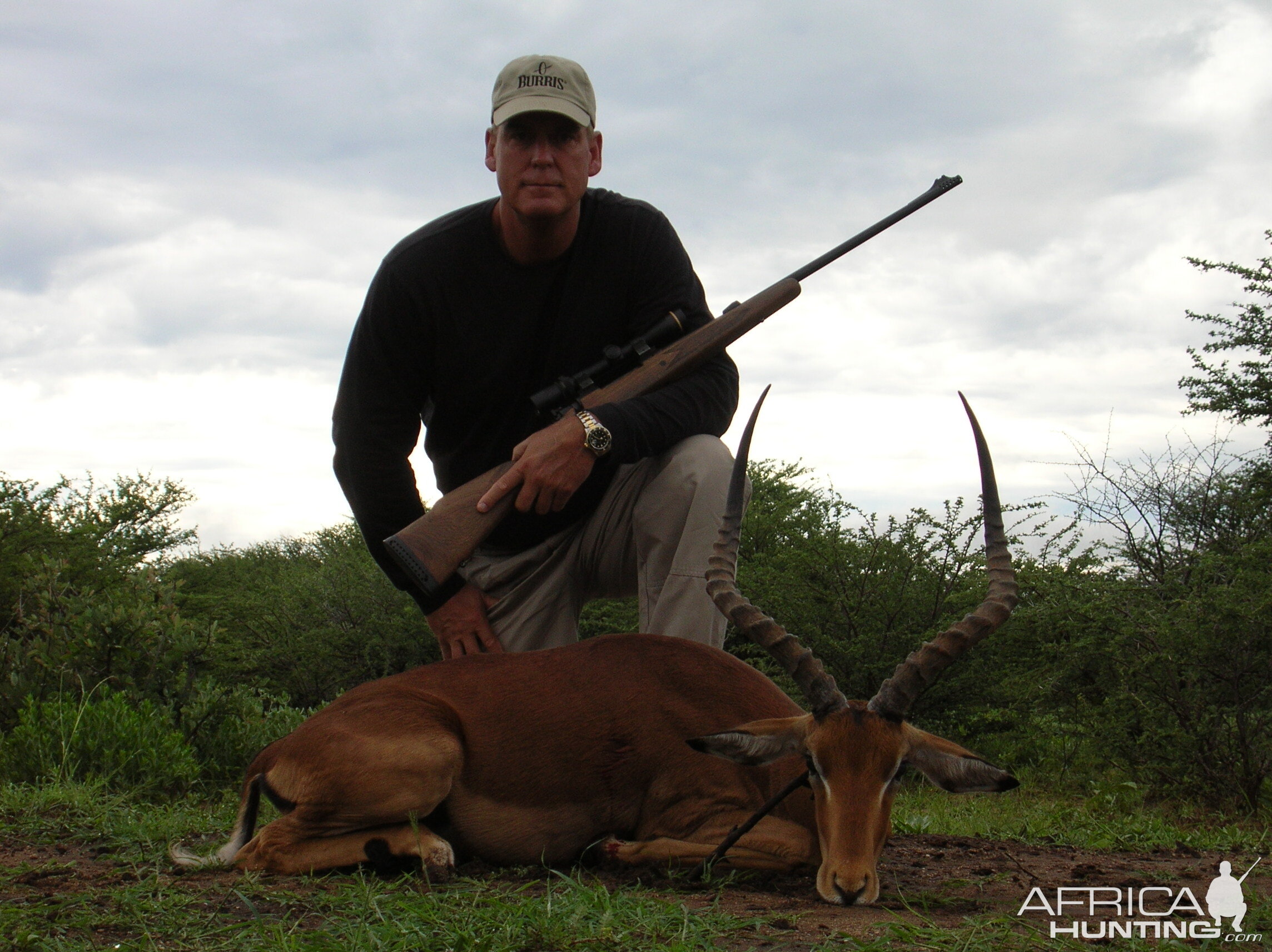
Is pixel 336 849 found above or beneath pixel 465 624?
beneath

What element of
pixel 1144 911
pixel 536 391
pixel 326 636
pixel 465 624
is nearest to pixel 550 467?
pixel 536 391

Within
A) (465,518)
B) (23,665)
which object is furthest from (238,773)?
(465,518)

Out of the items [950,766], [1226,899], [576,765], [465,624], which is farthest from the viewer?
[465,624]

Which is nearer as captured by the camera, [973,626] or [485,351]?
[973,626]

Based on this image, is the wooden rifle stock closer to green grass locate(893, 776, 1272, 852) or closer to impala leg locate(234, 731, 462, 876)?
impala leg locate(234, 731, 462, 876)

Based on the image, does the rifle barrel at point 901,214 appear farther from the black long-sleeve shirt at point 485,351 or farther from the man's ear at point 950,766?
the man's ear at point 950,766

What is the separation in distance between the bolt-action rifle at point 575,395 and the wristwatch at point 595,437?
189 millimetres

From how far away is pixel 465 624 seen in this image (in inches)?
212

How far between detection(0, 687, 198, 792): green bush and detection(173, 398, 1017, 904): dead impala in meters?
2.14

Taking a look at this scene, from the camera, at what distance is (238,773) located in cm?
697

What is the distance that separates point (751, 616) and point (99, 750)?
152 inches

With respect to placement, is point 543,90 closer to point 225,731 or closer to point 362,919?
point 362,919

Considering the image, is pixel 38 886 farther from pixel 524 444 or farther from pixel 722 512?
pixel 722 512

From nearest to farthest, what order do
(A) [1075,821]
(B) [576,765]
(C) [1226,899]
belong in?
(C) [1226,899] → (B) [576,765] → (A) [1075,821]
